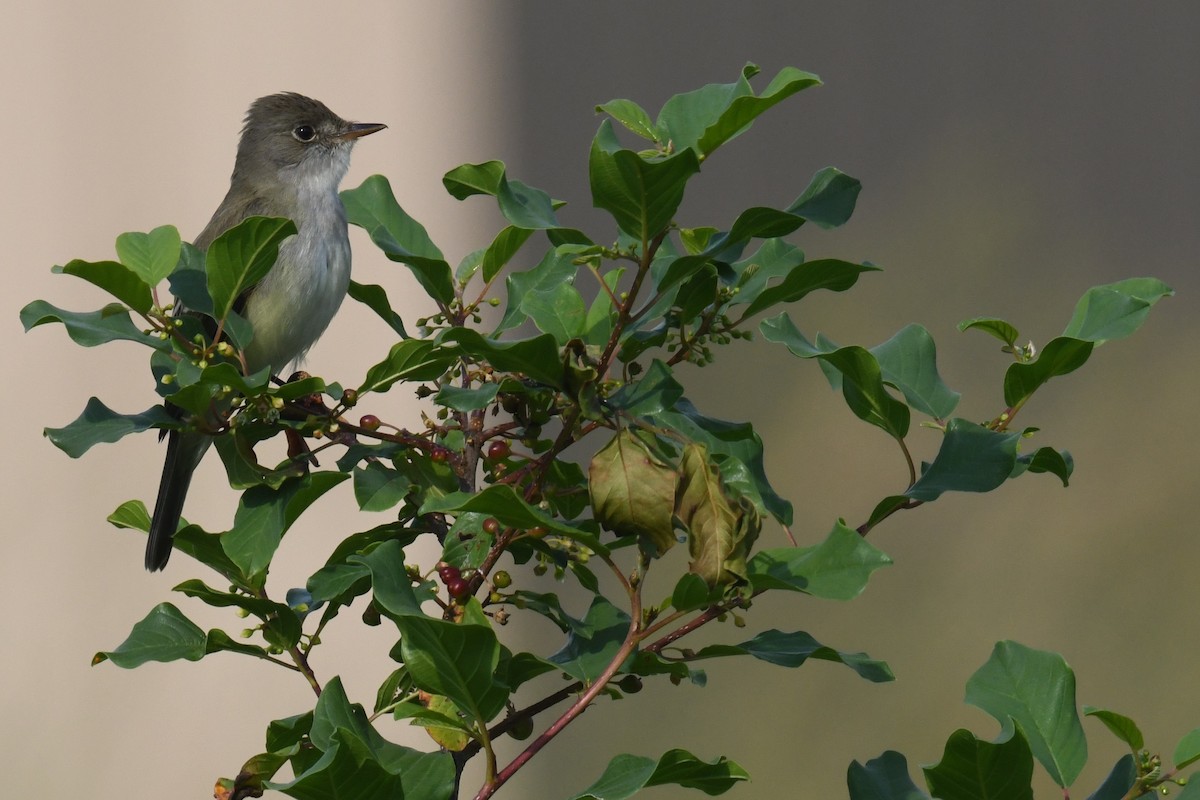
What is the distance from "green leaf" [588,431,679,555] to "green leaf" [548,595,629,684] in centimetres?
18

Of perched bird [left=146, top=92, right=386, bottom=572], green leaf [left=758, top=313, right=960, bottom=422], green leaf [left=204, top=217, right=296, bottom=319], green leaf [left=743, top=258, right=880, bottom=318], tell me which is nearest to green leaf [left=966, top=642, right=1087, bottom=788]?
green leaf [left=758, top=313, right=960, bottom=422]

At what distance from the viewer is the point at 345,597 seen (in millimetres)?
1251

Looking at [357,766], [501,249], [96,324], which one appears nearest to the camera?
[357,766]

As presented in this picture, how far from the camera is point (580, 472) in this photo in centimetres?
137

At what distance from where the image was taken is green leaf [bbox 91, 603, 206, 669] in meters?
1.22

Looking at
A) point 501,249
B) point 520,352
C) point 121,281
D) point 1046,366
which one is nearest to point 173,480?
point 501,249

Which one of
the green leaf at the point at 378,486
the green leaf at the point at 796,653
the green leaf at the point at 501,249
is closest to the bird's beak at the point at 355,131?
the green leaf at the point at 501,249

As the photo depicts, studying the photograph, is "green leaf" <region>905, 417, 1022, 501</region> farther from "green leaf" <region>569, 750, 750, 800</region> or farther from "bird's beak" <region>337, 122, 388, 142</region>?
"bird's beak" <region>337, 122, 388, 142</region>

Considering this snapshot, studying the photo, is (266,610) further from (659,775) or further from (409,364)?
(659,775)

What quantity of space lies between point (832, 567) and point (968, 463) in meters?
0.18

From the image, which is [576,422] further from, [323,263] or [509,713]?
[323,263]

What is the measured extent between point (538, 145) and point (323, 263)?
61.1 inches

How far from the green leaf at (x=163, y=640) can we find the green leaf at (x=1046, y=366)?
0.73m

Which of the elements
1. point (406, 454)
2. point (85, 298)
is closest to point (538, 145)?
point (85, 298)
